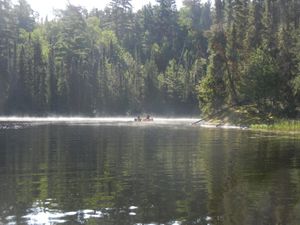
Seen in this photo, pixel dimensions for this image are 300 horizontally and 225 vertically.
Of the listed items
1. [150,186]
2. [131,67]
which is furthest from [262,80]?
[131,67]

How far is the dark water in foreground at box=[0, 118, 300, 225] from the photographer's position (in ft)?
61.8

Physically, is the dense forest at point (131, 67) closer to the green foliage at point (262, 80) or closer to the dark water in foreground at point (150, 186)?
the green foliage at point (262, 80)

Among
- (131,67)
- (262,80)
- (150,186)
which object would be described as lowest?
(150,186)

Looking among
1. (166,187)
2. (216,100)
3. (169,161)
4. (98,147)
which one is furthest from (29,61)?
(166,187)

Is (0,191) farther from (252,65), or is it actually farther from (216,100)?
(216,100)

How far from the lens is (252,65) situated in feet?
296

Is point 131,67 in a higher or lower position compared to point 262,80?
higher

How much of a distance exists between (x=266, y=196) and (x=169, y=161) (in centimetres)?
1382

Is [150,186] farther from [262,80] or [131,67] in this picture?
[131,67]

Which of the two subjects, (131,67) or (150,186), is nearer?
(150,186)

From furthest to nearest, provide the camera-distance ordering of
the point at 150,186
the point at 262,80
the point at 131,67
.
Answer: the point at 131,67, the point at 262,80, the point at 150,186

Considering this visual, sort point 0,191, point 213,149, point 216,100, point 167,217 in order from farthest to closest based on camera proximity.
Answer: point 216,100 < point 213,149 < point 0,191 < point 167,217

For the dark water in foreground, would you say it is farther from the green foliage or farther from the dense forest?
the dense forest

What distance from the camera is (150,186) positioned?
25.2 metres
